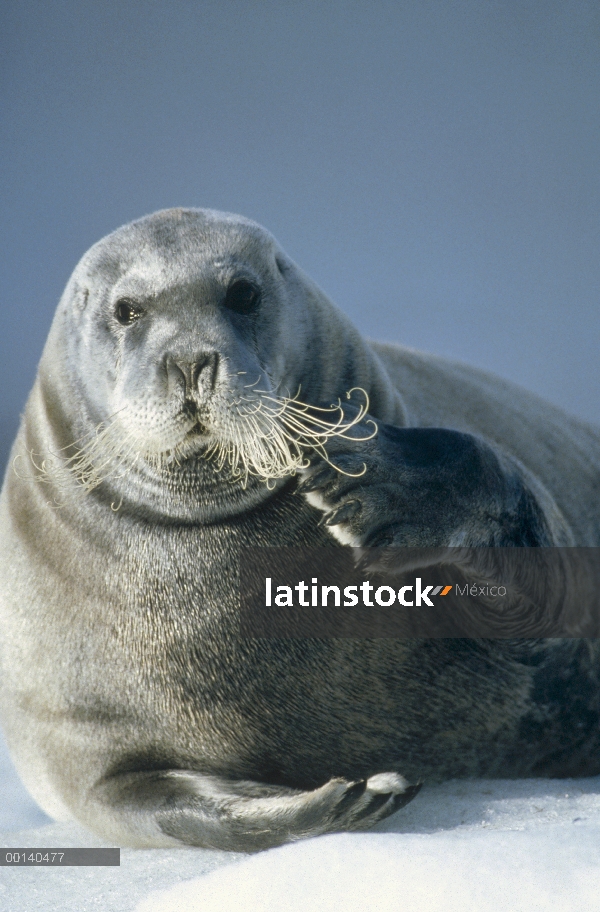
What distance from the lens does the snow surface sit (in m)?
1.54

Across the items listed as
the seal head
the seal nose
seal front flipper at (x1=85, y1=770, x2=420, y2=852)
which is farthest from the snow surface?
the seal nose

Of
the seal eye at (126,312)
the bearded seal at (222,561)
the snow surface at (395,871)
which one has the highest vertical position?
the seal eye at (126,312)

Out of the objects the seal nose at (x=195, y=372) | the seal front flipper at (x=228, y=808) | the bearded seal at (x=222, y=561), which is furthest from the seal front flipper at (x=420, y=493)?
the seal front flipper at (x=228, y=808)

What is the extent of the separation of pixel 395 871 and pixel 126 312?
1.09m

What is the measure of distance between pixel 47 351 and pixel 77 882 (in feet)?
3.55

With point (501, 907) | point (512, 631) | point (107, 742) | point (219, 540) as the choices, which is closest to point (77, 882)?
point (107, 742)

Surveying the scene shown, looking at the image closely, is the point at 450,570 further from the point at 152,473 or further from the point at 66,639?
the point at 66,639

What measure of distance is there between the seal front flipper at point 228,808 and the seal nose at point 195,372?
73 cm

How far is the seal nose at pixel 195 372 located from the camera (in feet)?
5.94

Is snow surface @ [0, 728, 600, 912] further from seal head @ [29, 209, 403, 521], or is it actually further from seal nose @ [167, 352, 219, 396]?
seal nose @ [167, 352, 219, 396]

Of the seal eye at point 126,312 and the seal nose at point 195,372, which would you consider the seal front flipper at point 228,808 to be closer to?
the seal nose at point 195,372

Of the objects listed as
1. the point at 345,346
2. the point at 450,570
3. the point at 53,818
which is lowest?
the point at 53,818

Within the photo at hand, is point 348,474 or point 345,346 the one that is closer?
point 348,474

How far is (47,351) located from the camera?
7.57 feet
